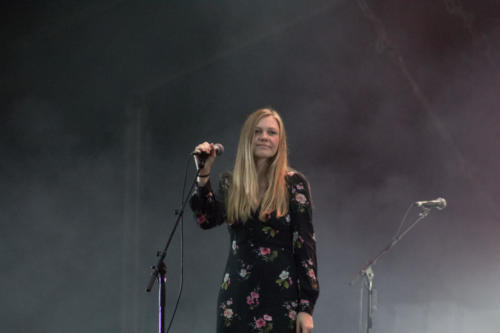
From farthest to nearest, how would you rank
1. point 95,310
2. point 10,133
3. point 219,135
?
1. point 219,135
2. point 95,310
3. point 10,133

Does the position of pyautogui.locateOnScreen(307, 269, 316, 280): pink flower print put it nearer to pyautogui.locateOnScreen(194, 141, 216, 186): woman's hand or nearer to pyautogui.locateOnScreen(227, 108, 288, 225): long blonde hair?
pyautogui.locateOnScreen(227, 108, 288, 225): long blonde hair

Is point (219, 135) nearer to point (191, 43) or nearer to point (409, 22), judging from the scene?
point (191, 43)

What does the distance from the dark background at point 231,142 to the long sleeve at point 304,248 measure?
8.64 feet

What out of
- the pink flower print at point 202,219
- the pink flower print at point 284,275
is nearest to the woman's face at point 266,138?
the pink flower print at point 202,219

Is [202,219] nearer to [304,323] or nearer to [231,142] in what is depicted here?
[304,323]

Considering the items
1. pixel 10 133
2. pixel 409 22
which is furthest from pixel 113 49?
pixel 409 22

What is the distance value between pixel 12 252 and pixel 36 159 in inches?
27.2

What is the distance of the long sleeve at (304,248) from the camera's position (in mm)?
1937

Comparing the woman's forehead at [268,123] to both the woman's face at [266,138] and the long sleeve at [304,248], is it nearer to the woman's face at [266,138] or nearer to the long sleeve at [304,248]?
the woman's face at [266,138]

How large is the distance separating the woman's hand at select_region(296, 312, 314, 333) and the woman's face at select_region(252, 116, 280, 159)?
60 centimetres

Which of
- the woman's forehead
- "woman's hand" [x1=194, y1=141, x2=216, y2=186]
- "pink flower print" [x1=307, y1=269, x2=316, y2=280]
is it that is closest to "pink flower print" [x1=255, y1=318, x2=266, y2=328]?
"pink flower print" [x1=307, y1=269, x2=316, y2=280]

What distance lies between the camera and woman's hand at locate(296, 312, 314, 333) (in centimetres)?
189

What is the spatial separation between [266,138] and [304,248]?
45cm

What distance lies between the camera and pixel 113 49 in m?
4.36
